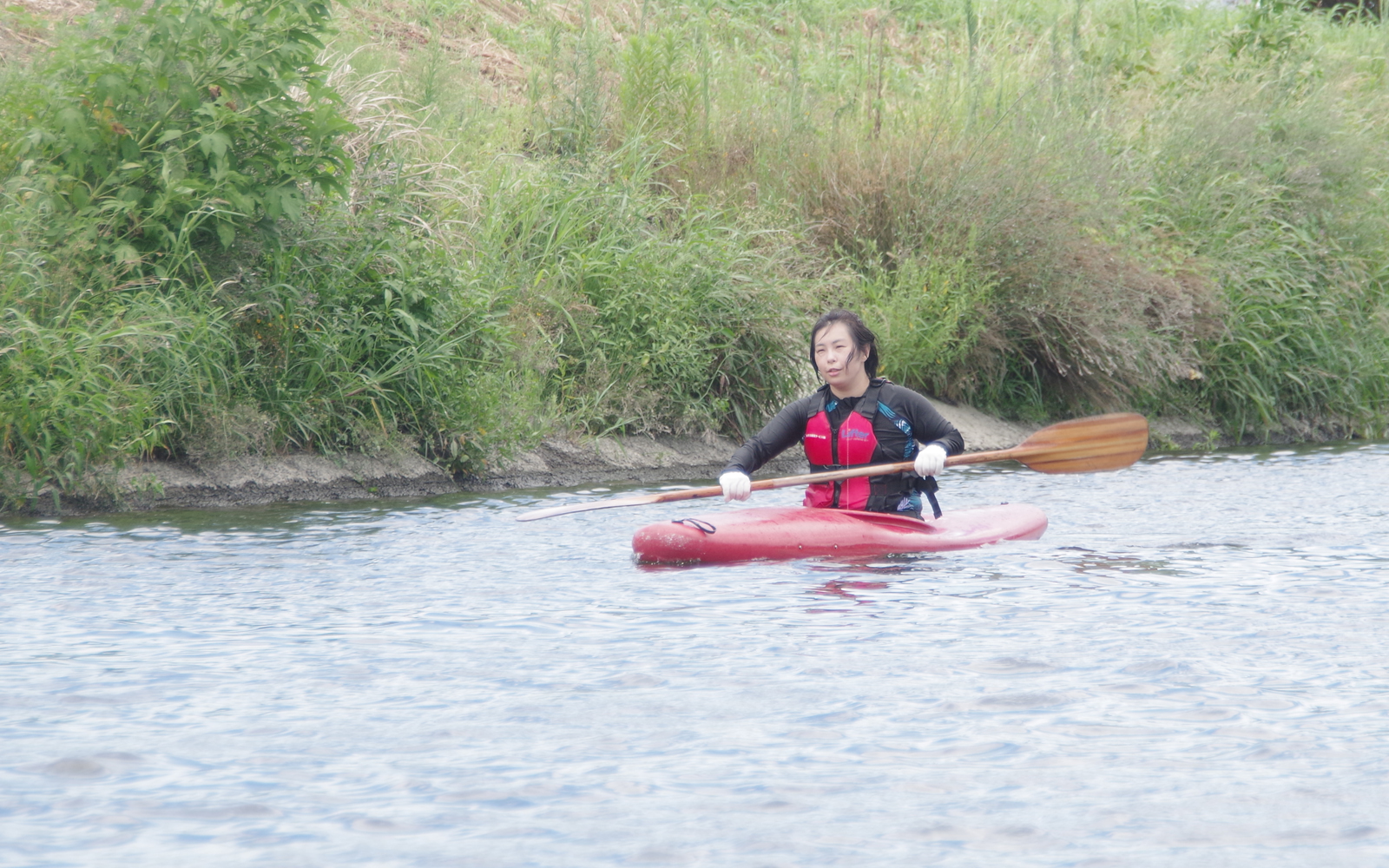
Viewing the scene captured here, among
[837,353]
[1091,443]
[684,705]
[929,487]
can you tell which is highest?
[837,353]

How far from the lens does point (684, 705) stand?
379 cm

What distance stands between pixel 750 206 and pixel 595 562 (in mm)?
5225

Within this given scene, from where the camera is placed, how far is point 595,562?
612 centimetres

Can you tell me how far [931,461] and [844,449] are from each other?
534mm

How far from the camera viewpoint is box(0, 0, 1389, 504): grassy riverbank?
295 inches

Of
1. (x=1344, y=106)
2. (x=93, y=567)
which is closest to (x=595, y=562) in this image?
(x=93, y=567)

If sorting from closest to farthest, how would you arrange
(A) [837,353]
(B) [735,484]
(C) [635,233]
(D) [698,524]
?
(D) [698,524], (B) [735,484], (A) [837,353], (C) [635,233]

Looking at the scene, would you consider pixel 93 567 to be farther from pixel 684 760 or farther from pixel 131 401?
pixel 684 760

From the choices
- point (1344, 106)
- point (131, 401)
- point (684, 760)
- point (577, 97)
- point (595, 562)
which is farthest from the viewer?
point (1344, 106)

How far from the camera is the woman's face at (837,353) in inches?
255

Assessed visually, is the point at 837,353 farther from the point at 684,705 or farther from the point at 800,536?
the point at 684,705

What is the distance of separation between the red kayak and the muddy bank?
254cm

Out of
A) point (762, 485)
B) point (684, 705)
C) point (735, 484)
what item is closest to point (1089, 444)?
point (762, 485)

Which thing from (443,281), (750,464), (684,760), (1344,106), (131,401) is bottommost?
(684,760)
